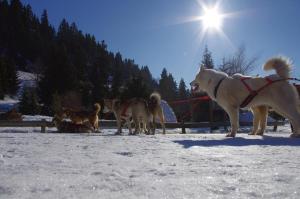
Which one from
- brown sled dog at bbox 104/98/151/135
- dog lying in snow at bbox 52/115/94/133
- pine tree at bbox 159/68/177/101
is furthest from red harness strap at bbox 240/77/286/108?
pine tree at bbox 159/68/177/101

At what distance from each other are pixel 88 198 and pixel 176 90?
352ft

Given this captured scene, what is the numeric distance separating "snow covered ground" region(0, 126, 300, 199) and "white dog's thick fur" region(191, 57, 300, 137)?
4135 millimetres

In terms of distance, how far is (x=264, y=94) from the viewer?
378 inches

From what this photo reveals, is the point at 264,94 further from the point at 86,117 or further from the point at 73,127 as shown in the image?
the point at 86,117

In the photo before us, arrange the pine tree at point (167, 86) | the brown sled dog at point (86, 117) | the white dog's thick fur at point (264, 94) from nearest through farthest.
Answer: the white dog's thick fur at point (264, 94) < the brown sled dog at point (86, 117) < the pine tree at point (167, 86)

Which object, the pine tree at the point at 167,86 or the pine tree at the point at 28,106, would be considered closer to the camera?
the pine tree at the point at 28,106

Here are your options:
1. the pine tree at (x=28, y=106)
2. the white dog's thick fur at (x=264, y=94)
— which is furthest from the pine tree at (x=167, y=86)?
the white dog's thick fur at (x=264, y=94)

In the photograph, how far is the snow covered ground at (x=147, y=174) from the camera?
10.0 ft

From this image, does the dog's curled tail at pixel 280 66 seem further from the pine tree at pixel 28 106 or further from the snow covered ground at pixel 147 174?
the pine tree at pixel 28 106

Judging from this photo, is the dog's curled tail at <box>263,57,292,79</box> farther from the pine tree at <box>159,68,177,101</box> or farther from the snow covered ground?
the pine tree at <box>159,68,177,101</box>

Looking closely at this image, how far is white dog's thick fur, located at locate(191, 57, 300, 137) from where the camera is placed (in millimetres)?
9344

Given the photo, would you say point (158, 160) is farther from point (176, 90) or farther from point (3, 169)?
point (176, 90)

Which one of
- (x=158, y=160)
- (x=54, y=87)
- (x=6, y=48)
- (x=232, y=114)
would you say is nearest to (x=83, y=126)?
(x=232, y=114)

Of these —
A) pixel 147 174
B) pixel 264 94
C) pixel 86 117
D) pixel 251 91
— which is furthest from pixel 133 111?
pixel 147 174
